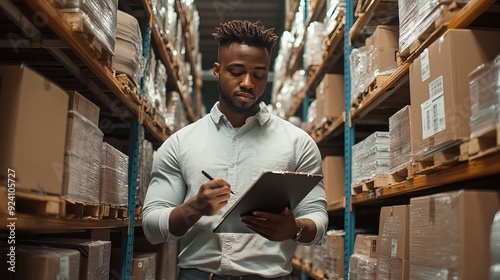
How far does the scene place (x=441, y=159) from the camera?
2.42m

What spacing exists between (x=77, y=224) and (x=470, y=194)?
204 cm

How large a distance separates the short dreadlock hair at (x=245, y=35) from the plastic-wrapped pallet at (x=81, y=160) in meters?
1.00

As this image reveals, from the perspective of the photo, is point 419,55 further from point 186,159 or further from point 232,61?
point 186,159

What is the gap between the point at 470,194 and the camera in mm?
2125

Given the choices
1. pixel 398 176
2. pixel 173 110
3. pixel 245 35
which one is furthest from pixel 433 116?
pixel 173 110

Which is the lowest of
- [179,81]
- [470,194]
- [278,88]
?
[470,194]

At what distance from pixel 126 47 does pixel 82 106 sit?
4.02 feet

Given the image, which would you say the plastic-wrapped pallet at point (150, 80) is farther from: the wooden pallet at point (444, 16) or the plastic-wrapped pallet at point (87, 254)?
the wooden pallet at point (444, 16)

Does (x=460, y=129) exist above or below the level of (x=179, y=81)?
below

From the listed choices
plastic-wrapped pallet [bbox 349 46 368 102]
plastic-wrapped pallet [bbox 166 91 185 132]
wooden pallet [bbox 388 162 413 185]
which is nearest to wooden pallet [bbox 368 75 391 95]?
plastic-wrapped pallet [bbox 349 46 368 102]

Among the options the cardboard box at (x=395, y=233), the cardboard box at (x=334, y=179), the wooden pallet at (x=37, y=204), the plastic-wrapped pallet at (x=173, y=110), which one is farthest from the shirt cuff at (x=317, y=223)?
the plastic-wrapped pallet at (x=173, y=110)

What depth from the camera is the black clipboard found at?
228cm

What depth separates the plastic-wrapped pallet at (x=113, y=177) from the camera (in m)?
3.39

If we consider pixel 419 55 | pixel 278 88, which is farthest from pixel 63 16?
pixel 278 88
